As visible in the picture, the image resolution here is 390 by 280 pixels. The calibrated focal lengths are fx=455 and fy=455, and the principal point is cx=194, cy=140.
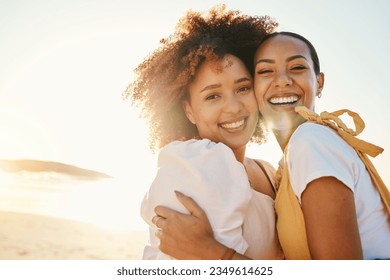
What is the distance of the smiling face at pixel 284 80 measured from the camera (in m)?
2.23

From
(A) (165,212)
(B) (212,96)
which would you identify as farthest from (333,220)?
(B) (212,96)

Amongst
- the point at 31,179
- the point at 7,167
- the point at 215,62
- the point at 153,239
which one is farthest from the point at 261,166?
the point at 31,179

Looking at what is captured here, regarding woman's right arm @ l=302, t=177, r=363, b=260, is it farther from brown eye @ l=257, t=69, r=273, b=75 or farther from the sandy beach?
the sandy beach

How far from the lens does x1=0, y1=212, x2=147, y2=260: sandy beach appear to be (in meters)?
5.18

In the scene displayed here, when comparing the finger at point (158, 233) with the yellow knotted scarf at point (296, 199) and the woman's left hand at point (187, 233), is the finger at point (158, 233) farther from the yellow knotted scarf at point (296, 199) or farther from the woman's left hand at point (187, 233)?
the yellow knotted scarf at point (296, 199)

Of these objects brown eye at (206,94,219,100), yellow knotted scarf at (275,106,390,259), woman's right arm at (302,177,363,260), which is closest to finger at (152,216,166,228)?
yellow knotted scarf at (275,106,390,259)

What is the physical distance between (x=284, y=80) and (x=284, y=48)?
0.57 feet

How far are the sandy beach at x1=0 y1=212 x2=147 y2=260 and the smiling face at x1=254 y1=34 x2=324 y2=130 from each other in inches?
120

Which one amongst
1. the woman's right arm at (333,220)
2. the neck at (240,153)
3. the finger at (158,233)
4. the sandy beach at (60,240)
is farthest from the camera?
the sandy beach at (60,240)

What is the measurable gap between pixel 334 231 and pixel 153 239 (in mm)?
883

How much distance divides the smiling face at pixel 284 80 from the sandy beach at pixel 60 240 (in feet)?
10.0

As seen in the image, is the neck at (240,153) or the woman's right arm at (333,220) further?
the neck at (240,153)

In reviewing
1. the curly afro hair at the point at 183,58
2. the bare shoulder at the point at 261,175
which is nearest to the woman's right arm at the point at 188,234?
the bare shoulder at the point at 261,175
